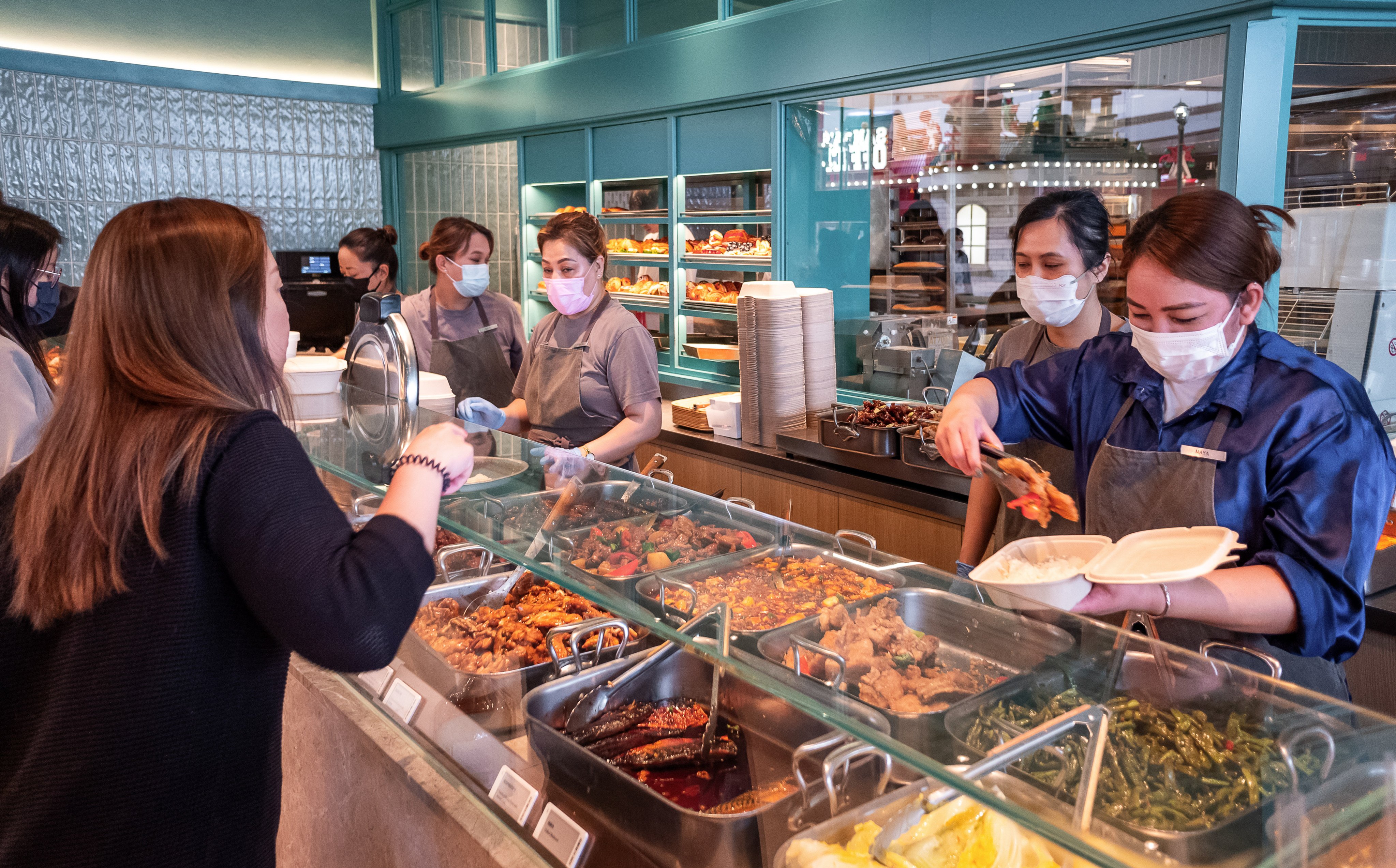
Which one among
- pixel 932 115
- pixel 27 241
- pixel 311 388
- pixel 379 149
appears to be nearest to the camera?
pixel 27 241

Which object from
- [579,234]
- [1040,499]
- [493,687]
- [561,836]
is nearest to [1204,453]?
[1040,499]

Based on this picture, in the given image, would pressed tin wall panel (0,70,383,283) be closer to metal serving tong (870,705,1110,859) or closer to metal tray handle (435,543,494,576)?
metal tray handle (435,543,494,576)

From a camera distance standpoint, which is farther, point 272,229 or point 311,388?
point 272,229

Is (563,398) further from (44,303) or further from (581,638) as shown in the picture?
A: (44,303)

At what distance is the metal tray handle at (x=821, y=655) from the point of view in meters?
1.27

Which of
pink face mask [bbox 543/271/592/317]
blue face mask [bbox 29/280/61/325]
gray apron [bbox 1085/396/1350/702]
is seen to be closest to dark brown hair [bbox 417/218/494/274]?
pink face mask [bbox 543/271/592/317]

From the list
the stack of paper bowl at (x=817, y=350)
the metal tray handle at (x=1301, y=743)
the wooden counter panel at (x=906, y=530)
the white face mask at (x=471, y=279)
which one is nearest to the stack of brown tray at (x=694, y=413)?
the stack of paper bowl at (x=817, y=350)

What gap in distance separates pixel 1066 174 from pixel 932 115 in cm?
73

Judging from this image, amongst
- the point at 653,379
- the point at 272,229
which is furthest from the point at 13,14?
the point at 653,379

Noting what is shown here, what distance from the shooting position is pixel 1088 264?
2.57 meters

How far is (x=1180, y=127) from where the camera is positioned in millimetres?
3596

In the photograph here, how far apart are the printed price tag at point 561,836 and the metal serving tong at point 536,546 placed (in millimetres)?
402

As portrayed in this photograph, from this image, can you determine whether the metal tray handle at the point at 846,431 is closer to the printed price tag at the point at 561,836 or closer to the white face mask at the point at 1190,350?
the white face mask at the point at 1190,350

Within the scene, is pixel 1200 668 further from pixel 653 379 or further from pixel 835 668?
pixel 653 379
